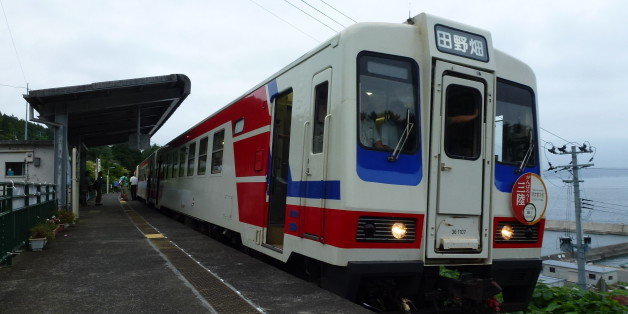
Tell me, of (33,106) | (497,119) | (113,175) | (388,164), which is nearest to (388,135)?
(388,164)

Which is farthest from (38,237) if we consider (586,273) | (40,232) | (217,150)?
(586,273)

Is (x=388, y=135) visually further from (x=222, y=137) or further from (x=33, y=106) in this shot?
(x=33, y=106)

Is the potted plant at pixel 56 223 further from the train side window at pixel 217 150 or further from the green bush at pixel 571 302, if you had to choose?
the green bush at pixel 571 302

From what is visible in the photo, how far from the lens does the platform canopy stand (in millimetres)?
11496

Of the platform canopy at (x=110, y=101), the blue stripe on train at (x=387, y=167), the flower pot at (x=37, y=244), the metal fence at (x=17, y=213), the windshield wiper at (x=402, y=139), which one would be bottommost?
the flower pot at (x=37, y=244)

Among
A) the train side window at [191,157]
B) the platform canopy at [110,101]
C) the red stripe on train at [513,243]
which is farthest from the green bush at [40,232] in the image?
the red stripe on train at [513,243]

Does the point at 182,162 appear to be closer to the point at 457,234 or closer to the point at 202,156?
the point at 202,156

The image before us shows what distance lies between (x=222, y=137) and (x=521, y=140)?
516 centimetres

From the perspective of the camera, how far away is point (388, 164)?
165 inches

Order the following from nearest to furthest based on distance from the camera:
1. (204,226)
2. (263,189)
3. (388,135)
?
(388,135) → (263,189) → (204,226)

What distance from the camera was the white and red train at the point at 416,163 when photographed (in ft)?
13.4

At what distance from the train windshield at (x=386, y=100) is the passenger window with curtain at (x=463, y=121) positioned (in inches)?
16.4

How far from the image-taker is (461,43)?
462cm

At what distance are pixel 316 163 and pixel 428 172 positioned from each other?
1108mm
